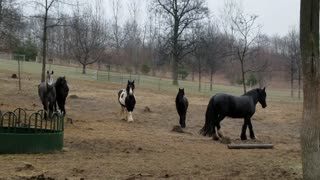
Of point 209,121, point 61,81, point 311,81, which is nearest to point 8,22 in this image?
point 61,81

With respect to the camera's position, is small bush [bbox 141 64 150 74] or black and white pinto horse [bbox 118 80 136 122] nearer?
black and white pinto horse [bbox 118 80 136 122]

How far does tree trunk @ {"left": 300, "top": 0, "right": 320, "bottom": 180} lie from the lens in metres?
8.20

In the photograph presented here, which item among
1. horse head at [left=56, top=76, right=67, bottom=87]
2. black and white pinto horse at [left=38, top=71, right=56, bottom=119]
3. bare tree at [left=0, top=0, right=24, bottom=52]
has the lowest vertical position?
black and white pinto horse at [left=38, top=71, right=56, bottom=119]

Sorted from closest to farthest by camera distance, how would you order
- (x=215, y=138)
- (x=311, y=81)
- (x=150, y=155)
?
(x=311, y=81) → (x=150, y=155) → (x=215, y=138)

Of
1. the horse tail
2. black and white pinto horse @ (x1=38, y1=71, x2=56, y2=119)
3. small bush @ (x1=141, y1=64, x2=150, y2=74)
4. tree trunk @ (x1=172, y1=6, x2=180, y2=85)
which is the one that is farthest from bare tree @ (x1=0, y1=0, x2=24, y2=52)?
small bush @ (x1=141, y1=64, x2=150, y2=74)

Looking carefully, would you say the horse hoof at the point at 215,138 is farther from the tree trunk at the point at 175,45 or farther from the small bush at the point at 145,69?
the small bush at the point at 145,69

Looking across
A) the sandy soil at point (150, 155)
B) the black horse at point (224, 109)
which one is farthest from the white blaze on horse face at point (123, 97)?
the black horse at point (224, 109)

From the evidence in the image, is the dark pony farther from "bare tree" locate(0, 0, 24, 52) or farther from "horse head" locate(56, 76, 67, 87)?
"bare tree" locate(0, 0, 24, 52)

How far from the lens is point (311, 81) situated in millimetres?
8234

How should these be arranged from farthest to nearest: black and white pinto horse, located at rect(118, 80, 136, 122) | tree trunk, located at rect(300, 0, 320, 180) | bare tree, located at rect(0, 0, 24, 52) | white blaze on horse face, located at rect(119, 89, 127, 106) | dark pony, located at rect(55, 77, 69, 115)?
1. bare tree, located at rect(0, 0, 24, 52)
2. white blaze on horse face, located at rect(119, 89, 127, 106)
3. black and white pinto horse, located at rect(118, 80, 136, 122)
4. dark pony, located at rect(55, 77, 69, 115)
5. tree trunk, located at rect(300, 0, 320, 180)

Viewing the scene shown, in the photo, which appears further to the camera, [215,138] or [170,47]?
[170,47]

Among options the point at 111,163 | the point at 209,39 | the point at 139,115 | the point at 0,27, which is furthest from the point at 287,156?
the point at 209,39

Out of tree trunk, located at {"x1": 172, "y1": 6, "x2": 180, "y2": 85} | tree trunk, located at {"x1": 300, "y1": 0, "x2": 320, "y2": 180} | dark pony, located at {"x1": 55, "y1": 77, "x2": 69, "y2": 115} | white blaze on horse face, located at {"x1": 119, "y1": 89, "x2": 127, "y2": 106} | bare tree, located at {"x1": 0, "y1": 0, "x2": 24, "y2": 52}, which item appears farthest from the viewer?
tree trunk, located at {"x1": 172, "y1": 6, "x2": 180, "y2": 85}

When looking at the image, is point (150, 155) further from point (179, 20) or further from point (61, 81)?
point (179, 20)
